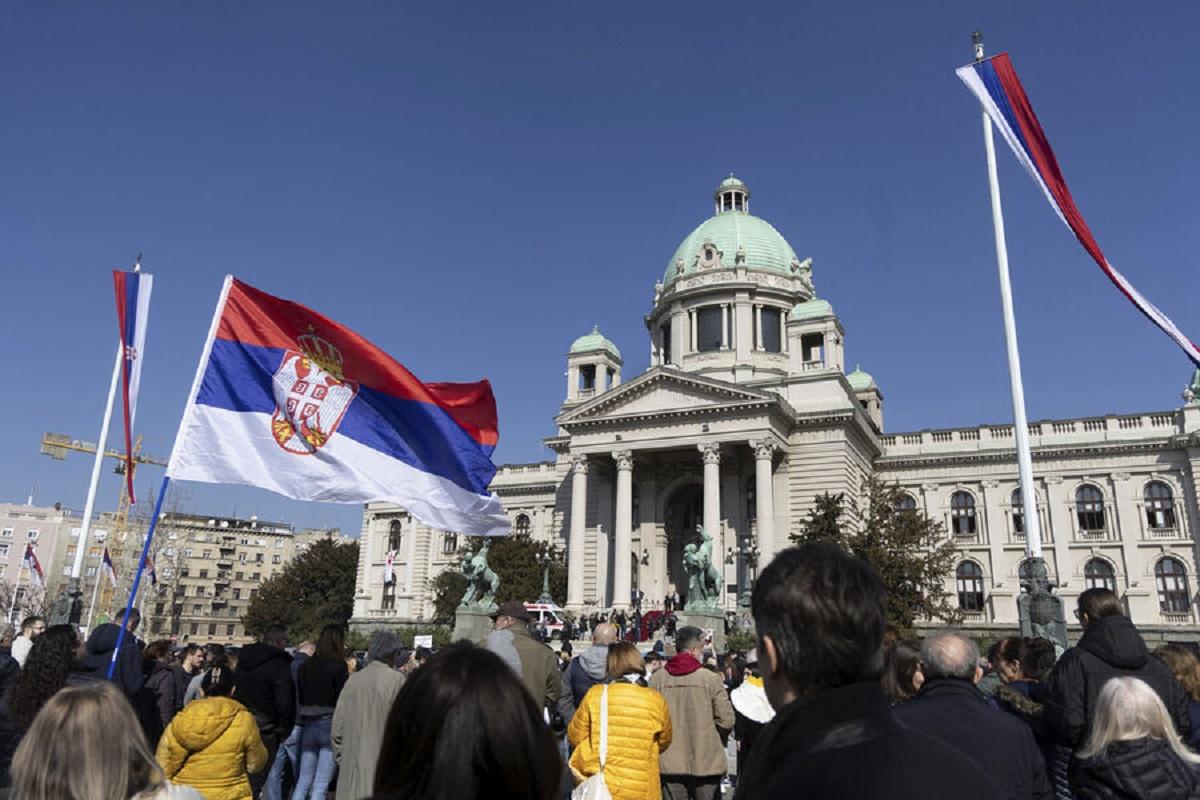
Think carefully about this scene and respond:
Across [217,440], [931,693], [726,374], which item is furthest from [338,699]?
[726,374]

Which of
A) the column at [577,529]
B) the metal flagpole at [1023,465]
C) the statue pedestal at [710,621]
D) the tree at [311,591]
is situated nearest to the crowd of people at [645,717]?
the metal flagpole at [1023,465]

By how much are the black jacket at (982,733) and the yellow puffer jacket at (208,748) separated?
4.15 m

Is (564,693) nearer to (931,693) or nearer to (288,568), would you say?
(931,693)

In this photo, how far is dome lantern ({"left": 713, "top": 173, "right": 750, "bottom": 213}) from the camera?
64312mm

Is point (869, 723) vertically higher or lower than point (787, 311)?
lower

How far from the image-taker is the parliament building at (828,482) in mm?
42156

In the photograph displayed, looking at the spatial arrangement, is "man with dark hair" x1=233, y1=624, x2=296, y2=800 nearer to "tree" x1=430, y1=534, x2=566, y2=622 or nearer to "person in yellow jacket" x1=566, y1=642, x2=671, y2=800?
"person in yellow jacket" x1=566, y1=642, x2=671, y2=800

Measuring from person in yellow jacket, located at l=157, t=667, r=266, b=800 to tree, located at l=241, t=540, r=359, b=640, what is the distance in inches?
2546

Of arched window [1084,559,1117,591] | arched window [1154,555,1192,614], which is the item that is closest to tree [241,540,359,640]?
arched window [1084,559,1117,591]

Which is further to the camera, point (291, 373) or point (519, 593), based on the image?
point (519, 593)

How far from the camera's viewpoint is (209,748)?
5516 millimetres

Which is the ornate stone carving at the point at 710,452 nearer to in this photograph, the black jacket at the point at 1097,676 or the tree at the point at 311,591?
the black jacket at the point at 1097,676

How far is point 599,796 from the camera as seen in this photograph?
5.24 m

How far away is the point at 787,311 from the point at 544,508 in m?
20.5
